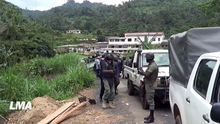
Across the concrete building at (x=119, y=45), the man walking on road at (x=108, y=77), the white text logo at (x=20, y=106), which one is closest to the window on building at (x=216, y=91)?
the man walking on road at (x=108, y=77)

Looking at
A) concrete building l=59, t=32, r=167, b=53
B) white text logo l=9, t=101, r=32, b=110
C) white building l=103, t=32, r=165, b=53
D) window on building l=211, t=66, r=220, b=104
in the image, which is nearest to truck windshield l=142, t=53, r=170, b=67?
white text logo l=9, t=101, r=32, b=110

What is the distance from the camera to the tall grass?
8445 mm

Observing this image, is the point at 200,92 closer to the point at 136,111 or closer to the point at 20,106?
the point at 136,111

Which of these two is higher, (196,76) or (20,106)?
(196,76)

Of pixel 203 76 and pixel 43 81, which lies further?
pixel 43 81

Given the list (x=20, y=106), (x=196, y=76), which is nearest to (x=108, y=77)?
(x=20, y=106)

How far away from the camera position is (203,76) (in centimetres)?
318

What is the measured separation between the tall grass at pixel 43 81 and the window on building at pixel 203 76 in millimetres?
6382

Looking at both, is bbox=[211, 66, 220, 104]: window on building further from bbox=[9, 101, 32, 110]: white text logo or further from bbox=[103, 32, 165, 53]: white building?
bbox=[103, 32, 165, 53]: white building

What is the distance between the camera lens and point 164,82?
6.84m

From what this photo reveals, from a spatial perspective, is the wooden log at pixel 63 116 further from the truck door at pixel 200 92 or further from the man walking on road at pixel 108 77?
the truck door at pixel 200 92

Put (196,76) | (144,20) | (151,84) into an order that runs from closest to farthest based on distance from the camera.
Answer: (196,76), (151,84), (144,20)

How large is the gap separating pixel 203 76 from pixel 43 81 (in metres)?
8.21

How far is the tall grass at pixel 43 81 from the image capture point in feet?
27.7
